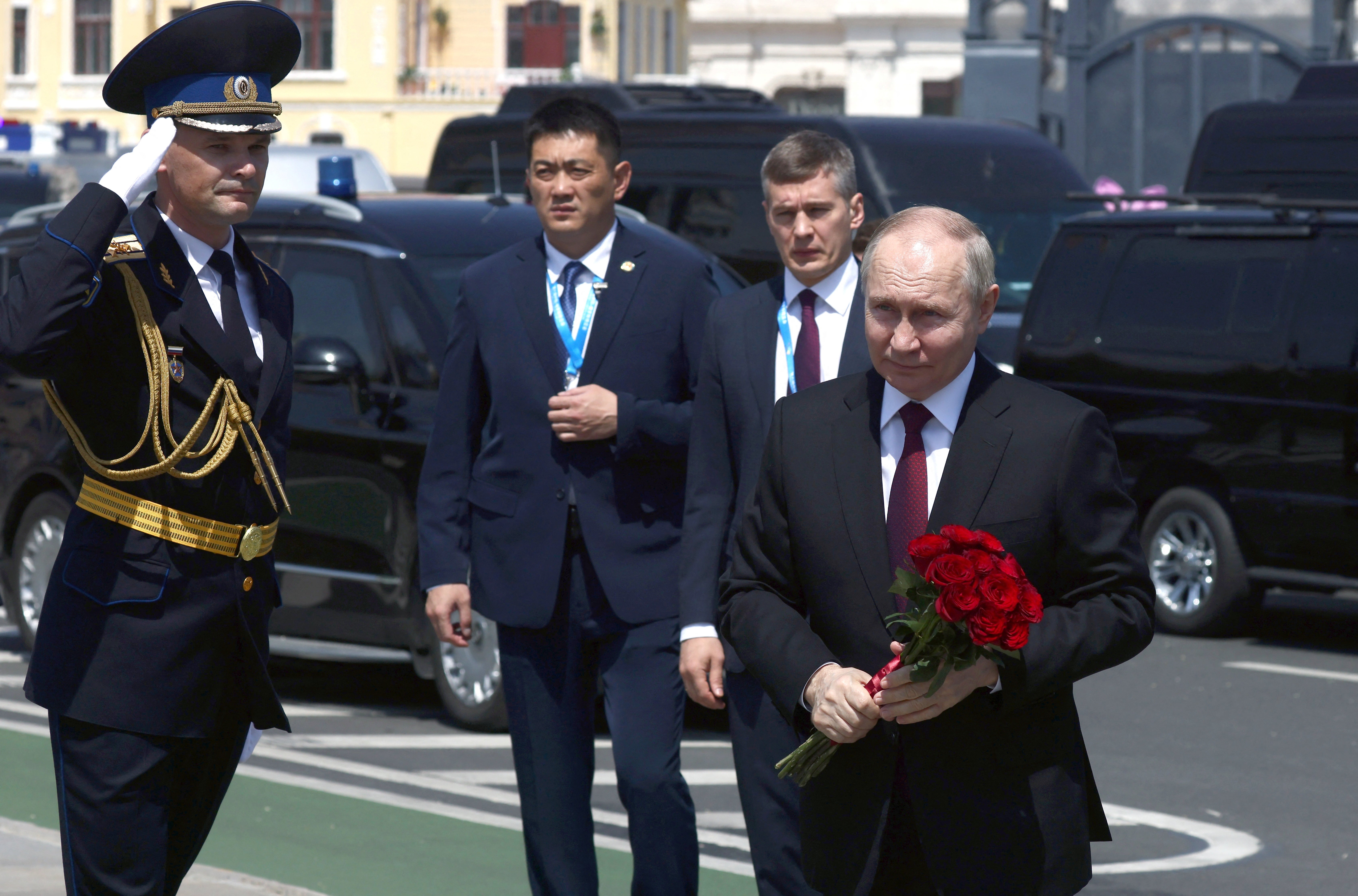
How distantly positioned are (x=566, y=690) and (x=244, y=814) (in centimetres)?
249

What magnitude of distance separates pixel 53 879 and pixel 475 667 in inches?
119

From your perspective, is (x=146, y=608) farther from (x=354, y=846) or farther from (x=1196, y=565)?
(x=1196, y=565)

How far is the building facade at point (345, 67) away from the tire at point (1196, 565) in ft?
190

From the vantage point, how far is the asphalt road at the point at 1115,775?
6.86m

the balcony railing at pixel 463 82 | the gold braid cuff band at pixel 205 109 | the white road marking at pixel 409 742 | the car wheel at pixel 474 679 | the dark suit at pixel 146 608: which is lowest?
the white road marking at pixel 409 742

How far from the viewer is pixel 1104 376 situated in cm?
1203

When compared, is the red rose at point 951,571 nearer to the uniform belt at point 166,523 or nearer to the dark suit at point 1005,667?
the dark suit at point 1005,667

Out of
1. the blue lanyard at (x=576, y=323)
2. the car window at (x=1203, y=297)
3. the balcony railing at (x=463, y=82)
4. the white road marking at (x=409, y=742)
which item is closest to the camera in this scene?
the blue lanyard at (x=576, y=323)

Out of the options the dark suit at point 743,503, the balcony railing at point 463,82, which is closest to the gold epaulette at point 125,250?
the dark suit at point 743,503

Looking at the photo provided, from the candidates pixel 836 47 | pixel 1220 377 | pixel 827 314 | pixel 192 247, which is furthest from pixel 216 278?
pixel 836 47

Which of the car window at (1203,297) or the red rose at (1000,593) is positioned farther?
the car window at (1203,297)

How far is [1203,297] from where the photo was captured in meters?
11.7

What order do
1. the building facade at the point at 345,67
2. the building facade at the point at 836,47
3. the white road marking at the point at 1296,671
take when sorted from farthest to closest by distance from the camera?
the building facade at the point at 836,47 < the building facade at the point at 345,67 < the white road marking at the point at 1296,671

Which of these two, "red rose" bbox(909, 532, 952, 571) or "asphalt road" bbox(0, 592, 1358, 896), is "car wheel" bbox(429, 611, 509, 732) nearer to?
"asphalt road" bbox(0, 592, 1358, 896)
